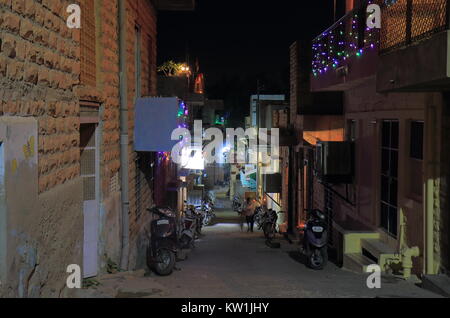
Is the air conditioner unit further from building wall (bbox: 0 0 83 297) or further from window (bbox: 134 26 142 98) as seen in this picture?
building wall (bbox: 0 0 83 297)

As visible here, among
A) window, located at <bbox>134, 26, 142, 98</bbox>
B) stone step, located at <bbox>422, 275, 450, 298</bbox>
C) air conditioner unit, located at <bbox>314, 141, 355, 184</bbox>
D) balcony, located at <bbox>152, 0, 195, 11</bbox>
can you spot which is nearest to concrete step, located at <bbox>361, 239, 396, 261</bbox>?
stone step, located at <bbox>422, 275, 450, 298</bbox>

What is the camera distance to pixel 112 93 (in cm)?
963

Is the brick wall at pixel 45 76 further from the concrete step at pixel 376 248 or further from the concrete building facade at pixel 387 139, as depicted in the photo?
the concrete step at pixel 376 248

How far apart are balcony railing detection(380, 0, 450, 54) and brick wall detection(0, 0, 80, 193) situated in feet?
15.0

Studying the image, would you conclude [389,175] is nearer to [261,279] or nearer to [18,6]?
[261,279]

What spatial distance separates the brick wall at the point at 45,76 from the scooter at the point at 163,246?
406cm

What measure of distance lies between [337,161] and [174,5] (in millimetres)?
6170

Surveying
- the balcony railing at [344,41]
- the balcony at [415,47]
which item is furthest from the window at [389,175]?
the balcony at [415,47]

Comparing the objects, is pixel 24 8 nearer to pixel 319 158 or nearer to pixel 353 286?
pixel 353 286

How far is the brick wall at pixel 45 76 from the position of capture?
15.4ft

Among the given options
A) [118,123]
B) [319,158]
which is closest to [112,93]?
[118,123]
